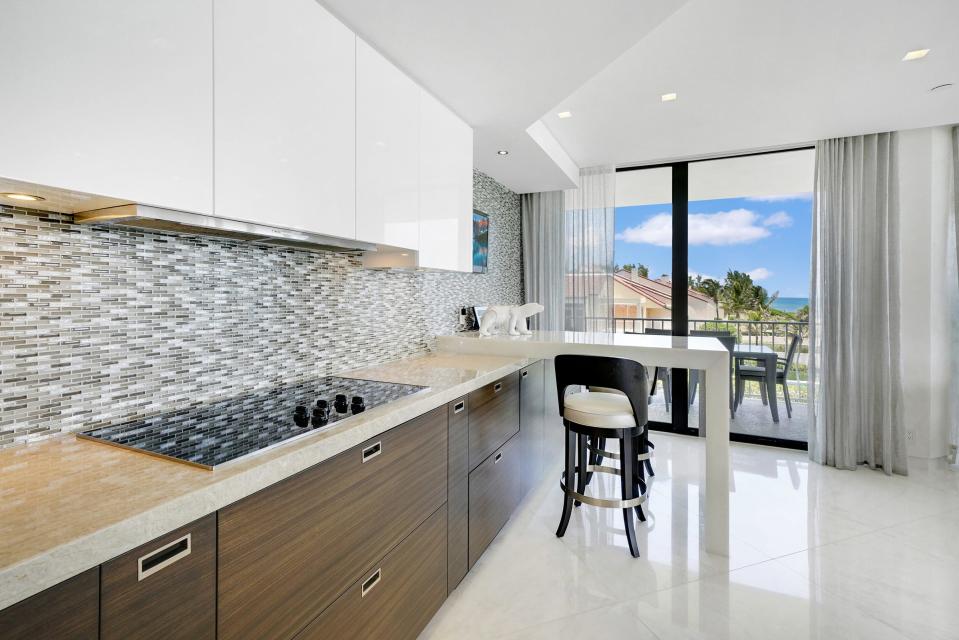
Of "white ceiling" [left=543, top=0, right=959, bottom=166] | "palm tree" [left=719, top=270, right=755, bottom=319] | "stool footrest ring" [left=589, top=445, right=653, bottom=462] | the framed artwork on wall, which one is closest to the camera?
"white ceiling" [left=543, top=0, right=959, bottom=166]

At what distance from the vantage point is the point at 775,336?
3789 millimetres

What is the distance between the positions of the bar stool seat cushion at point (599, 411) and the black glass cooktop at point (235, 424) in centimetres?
98

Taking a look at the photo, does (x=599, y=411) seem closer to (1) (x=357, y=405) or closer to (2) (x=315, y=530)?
(1) (x=357, y=405)

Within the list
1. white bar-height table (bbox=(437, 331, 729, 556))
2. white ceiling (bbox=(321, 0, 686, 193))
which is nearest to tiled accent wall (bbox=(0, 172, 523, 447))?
white ceiling (bbox=(321, 0, 686, 193))

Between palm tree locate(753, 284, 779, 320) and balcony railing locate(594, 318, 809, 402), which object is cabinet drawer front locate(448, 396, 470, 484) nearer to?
balcony railing locate(594, 318, 809, 402)

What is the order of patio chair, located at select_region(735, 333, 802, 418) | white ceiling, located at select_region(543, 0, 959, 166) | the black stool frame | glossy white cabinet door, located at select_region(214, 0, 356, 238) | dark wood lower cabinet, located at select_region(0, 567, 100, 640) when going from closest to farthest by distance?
dark wood lower cabinet, located at select_region(0, 567, 100, 640)
glossy white cabinet door, located at select_region(214, 0, 356, 238)
white ceiling, located at select_region(543, 0, 959, 166)
the black stool frame
patio chair, located at select_region(735, 333, 802, 418)

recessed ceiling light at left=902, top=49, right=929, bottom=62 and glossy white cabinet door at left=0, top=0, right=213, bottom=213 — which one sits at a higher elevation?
recessed ceiling light at left=902, top=49, right=929, bottom=62

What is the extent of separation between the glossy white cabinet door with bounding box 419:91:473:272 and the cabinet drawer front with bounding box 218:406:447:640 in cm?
101

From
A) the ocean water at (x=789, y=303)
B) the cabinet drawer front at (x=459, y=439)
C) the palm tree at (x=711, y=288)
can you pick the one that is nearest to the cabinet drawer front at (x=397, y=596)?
the cabinet drawer front at (x=459, y=439)

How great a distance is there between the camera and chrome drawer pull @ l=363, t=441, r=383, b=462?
1.26 meters

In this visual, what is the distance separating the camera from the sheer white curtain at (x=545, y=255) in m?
4.36

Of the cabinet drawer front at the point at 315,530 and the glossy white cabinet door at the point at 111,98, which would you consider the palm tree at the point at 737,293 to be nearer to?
the cabinet drawer front at the point at 315,530

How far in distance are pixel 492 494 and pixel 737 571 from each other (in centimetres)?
123

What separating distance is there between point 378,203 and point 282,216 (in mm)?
502
